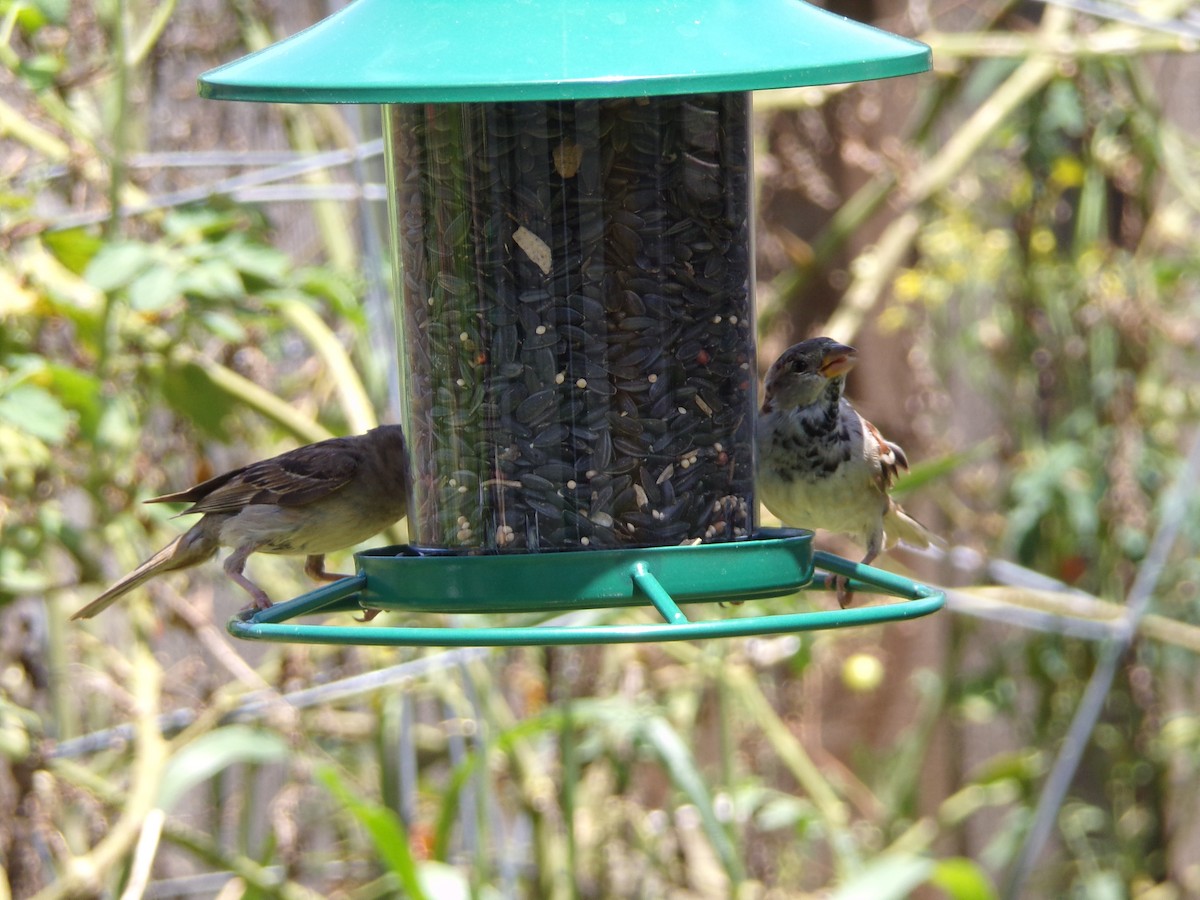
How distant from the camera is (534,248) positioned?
266 centimetres

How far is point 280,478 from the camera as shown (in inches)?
126

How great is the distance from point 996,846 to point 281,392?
2754mm

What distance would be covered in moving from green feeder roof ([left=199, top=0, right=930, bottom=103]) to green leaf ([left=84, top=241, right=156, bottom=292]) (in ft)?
3.35

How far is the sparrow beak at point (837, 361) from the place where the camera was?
311 centimetres

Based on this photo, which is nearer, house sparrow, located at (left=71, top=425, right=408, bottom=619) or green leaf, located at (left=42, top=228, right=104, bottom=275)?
house sparrow, located at (left=71, top=425, right=408, bottom=619)

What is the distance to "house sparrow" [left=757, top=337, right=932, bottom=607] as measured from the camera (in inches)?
125

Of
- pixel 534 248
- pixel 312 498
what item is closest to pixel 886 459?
pixel 534 248

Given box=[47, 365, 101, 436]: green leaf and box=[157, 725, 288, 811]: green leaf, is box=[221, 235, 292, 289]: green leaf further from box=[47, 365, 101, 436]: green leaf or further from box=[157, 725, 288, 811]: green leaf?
box=[157, 725, 288, 811]: green leaf

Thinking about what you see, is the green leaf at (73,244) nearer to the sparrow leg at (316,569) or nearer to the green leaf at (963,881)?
the sparrow leg at (316,569)

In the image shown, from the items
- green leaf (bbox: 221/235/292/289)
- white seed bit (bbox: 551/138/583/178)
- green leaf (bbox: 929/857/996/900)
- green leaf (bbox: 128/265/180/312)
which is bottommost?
green leaf (bbox: 929/857/996/900)

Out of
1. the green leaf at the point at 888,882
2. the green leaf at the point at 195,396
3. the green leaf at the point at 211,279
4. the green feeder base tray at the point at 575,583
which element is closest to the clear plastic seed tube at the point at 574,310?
the green feeder base tray at the point at 575,583

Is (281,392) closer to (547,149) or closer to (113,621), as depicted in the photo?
(113,621)

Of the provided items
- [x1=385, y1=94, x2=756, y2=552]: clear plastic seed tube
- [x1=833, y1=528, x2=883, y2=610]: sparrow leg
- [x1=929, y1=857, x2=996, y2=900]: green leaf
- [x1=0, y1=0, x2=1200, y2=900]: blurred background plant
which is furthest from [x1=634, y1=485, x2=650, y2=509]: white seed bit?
[x1=929, y1=857, x2=996, y2=900]: green leaf

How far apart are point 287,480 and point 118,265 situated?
564 mm
